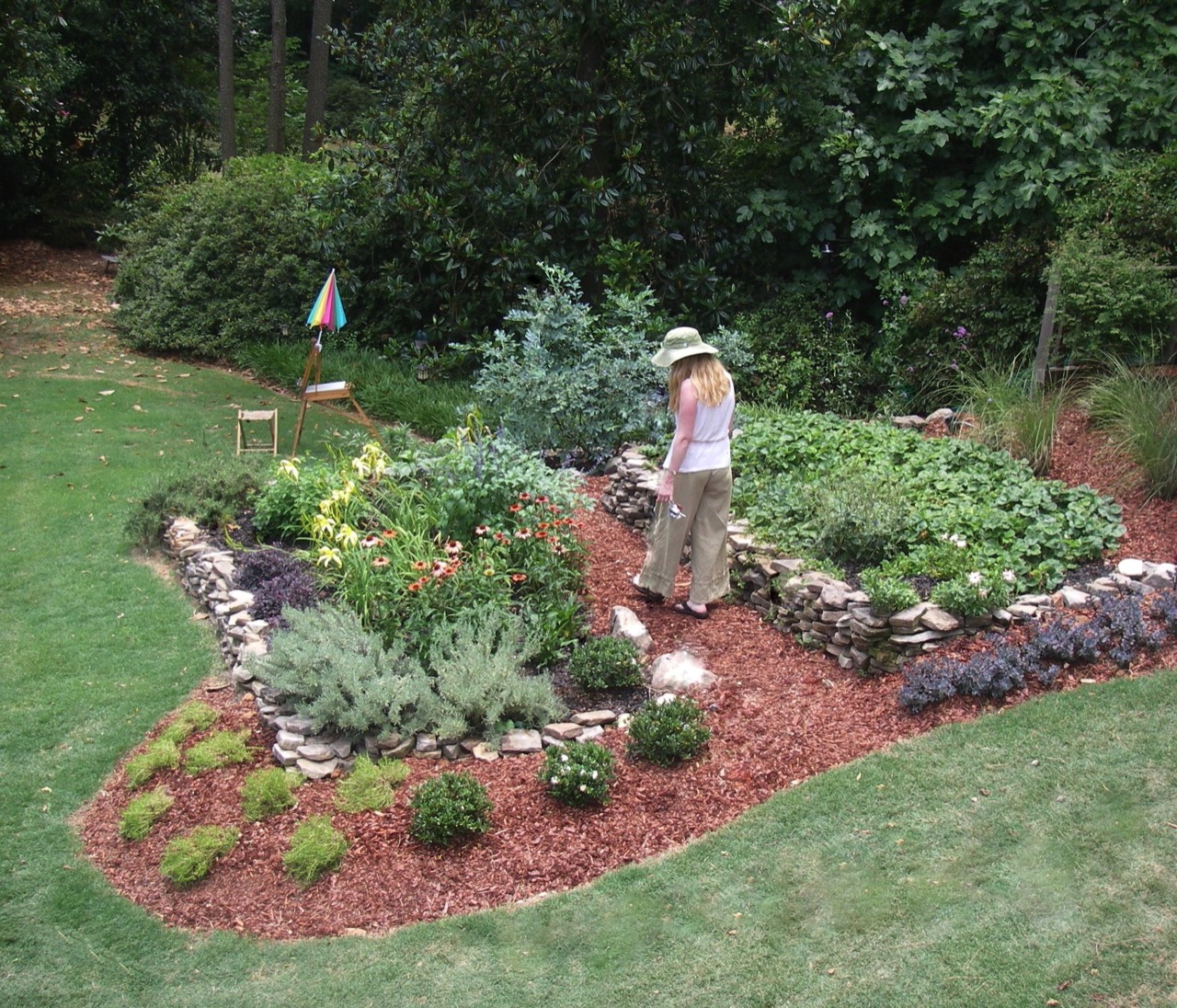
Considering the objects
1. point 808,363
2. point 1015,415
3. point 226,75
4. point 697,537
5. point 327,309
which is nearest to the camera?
point 697,537

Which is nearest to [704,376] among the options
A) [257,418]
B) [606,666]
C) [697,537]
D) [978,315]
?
[697,537]

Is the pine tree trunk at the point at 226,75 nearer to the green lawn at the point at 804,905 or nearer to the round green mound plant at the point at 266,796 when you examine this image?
the green lawn at the point at 804,905

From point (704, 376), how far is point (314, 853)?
3.31 metres

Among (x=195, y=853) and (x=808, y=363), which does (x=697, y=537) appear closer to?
(x=195, y=853)

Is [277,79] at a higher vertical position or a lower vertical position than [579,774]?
higher

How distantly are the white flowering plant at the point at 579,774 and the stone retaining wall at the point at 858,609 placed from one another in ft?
5.52

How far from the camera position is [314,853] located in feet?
14.8

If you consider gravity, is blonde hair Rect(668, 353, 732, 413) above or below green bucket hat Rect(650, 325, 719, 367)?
below

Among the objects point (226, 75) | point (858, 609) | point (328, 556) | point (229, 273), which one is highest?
point (226, 75)

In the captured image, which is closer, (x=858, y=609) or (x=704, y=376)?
(x=858, y=609)

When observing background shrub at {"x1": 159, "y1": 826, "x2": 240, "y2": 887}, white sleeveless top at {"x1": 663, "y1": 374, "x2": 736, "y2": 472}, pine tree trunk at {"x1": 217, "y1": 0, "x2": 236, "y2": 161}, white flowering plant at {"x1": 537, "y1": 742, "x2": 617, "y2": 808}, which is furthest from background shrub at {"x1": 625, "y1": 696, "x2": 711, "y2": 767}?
pine tree trunk at {"x1": 217, "y1": 0, "x2": 236, "y2": 161}

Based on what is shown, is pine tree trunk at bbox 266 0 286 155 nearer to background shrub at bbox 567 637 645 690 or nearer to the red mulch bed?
the red mulch bed

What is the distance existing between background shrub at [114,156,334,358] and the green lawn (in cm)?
816

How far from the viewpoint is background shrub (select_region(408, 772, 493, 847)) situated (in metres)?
4.58
